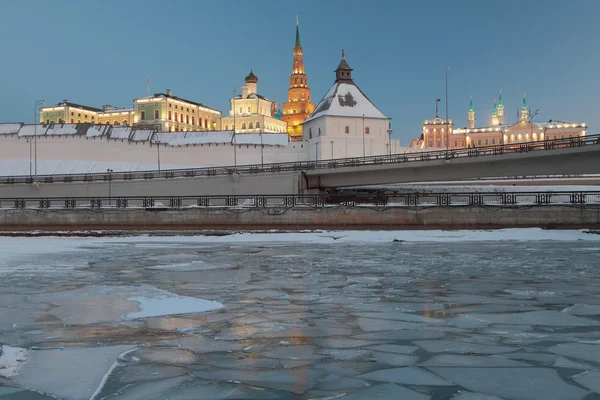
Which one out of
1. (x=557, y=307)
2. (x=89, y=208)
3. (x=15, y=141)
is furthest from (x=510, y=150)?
(x=15, y=141)

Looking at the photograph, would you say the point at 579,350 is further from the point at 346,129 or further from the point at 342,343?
the point at 346,129

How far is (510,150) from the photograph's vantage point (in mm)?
38844

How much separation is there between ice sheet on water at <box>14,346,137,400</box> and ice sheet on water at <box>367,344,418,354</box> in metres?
3.05

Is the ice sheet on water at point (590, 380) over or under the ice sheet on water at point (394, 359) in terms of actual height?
over

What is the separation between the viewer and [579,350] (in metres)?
6.70

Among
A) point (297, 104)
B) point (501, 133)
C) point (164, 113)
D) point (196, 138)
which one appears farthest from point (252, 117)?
point (501, 133)

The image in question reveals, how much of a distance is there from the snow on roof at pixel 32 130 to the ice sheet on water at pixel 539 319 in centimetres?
8511

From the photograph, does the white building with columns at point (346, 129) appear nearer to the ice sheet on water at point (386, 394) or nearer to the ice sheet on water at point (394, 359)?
the ice sheet on water at point (394, 359)

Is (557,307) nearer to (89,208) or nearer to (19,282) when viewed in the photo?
(19,282)

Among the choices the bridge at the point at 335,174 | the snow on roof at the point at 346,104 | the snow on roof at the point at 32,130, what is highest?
the snow on roof at the point at 346,104

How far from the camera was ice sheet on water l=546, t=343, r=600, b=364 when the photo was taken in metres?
6.39

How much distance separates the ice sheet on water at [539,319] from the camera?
8188 mm

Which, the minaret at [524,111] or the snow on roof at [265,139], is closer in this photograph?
the snow on roof at [265,139]

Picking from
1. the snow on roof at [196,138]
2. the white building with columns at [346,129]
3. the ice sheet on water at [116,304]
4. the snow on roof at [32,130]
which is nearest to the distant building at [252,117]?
the snow on roof at [196,138]
